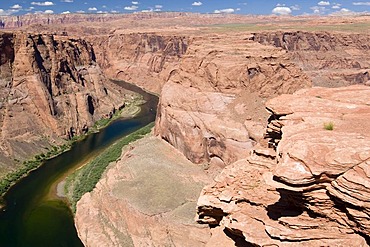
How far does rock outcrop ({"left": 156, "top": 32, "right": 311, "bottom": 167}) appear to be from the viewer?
49000 mm

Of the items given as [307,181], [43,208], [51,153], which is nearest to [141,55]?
[51,153]

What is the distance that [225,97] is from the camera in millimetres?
53312

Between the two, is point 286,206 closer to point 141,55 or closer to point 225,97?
point 225,97

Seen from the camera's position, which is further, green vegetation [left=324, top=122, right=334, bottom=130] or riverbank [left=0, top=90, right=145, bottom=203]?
riverbank [left=0, top=90, right=145, bottom=203]

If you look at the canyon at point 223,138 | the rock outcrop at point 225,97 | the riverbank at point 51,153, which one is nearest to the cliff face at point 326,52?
the canyon at point 223,138

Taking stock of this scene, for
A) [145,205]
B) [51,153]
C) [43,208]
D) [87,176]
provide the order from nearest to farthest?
[145,205]
[43,208]
[87,176]
[51,153]

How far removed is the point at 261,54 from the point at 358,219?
4383cm

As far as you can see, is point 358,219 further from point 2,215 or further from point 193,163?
point 2,215

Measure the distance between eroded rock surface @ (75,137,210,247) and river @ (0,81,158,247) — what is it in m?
2.80

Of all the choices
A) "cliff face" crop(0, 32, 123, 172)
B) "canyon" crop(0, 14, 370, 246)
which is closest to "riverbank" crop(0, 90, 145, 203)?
"cliff face" crop(0, 32, 123, 172)

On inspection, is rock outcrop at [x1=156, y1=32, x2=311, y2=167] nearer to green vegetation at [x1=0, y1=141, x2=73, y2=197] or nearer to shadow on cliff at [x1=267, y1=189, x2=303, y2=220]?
green vegetation at [x1=0, y1=141, x2=73, y2=197]

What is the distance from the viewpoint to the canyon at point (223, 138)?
1400cm

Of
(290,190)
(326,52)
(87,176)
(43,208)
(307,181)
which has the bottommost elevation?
(43,208)

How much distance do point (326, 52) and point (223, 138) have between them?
10419cm
